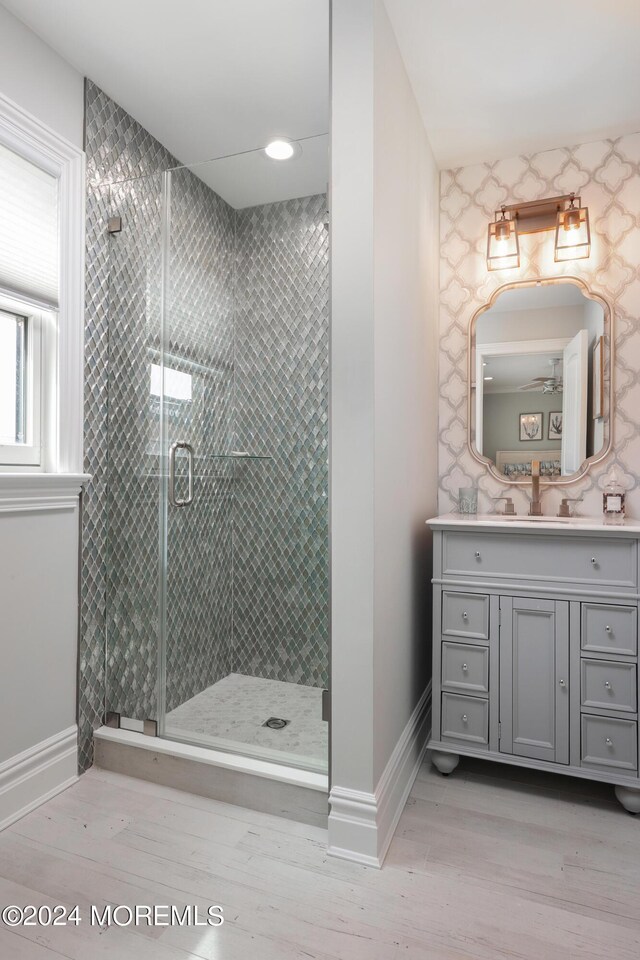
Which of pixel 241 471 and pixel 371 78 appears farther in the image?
pixel 241 471

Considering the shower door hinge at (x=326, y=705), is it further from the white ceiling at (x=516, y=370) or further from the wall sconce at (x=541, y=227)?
the wall sconce at (x=541, y=227)

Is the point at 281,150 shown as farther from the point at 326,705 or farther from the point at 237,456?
the point at 326,705

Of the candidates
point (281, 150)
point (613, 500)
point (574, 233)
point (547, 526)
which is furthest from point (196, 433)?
point (574, 233)

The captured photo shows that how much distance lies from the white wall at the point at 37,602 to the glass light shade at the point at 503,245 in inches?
67.1

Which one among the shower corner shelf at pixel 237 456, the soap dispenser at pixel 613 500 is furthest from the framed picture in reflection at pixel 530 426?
the shower corner shelf at pixel 237 456

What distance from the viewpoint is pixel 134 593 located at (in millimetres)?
2189

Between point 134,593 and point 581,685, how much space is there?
1.65 m

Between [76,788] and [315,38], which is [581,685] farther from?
[315,38]

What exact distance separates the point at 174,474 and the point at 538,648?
147 cm

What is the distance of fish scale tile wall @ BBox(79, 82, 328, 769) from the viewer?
82.8 inches

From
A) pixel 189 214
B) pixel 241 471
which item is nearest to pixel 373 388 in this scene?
pixel 241 471

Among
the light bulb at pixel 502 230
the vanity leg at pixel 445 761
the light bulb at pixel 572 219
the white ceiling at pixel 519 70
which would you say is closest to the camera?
the white ceiling at pixel 519 70

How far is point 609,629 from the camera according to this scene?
1875 mm

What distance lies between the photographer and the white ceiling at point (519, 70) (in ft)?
5.71
